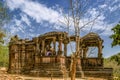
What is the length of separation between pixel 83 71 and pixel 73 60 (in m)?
19.1

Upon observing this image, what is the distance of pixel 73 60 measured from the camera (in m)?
9.90

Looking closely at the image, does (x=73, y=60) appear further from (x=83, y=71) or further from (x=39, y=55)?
(x=39, y=55)

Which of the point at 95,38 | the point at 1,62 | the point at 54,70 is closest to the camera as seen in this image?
the point at 54,70

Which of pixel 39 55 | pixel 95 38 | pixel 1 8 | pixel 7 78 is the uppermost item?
pixel 1 8

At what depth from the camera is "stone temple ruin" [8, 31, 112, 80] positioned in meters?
28.2

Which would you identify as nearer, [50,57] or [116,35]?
[116,35]

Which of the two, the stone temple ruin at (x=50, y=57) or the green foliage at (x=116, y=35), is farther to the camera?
the stone temple ruin at (x=50, y=57)

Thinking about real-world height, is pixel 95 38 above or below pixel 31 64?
above

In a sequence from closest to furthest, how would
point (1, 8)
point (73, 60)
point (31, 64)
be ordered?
1. point (73, 60)
2. point (1, 8)
3. point (31, 64)

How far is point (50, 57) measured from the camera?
29516mm

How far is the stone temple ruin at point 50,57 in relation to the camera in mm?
28233

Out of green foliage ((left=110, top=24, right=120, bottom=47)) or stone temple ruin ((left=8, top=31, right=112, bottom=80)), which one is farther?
stone temple ruin ((left=8, top=31, right=112, bottom=80))

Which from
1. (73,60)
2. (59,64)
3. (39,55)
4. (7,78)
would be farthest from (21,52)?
(73,60)

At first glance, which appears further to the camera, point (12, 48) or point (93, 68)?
point (12, 48)
